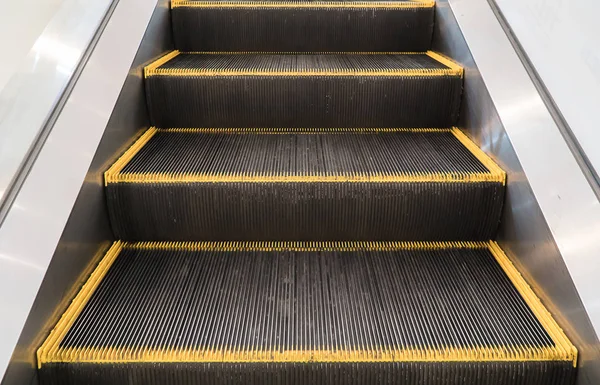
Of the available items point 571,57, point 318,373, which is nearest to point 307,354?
point 318,373

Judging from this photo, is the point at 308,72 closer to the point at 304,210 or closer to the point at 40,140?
the point at 304,210

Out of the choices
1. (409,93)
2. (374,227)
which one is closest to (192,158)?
(374,227)

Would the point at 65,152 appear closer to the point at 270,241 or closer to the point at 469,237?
the point at 270,241

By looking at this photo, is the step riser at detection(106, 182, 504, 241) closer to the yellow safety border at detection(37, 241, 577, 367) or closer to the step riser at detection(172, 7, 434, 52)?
the yellow safety border at detection(37, 241, 577, 367)

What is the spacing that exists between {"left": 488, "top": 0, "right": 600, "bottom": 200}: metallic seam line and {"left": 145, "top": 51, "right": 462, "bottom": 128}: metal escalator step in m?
0.27

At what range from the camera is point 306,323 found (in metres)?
1.03

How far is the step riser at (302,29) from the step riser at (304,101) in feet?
1.38

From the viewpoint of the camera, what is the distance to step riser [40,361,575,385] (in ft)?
3.09

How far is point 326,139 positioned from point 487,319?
0.74 meters

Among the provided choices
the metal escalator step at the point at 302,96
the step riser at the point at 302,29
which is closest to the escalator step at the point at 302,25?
the step riser at the point at 302,29

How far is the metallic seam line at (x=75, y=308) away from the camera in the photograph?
3.08 ft

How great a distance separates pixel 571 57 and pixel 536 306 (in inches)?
20.8

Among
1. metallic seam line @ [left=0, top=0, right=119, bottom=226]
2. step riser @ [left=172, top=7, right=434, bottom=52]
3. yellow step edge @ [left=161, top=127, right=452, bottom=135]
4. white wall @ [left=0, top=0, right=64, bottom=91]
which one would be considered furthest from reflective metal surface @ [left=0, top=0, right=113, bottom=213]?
white wall @ [left=0, top=0, right=64, bottom=91]

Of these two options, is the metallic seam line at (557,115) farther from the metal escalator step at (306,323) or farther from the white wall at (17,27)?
the white wall at (17,27)
